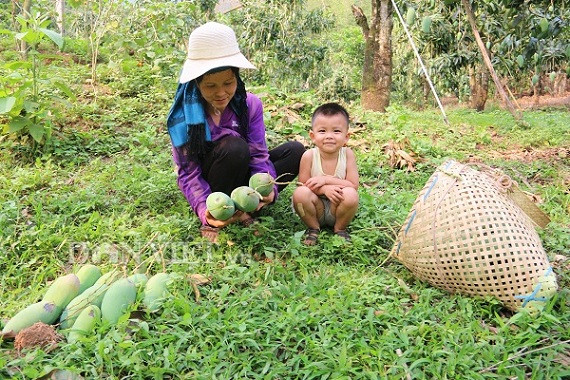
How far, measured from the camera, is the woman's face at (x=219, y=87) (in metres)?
2.20

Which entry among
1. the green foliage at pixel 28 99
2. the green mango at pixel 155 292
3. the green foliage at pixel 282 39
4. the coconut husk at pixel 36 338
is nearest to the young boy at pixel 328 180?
the green mango at pixel 155 292

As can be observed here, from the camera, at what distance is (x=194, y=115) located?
2322mm

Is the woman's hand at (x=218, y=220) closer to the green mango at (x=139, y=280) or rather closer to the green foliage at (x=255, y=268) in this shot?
the green foliage at (x=255, y=268)

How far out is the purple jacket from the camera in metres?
2.43

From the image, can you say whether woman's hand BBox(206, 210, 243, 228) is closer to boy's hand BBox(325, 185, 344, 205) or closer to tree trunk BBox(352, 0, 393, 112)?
boy's hand BBox(325, 185, 344, 205)

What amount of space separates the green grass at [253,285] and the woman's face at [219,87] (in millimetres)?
611

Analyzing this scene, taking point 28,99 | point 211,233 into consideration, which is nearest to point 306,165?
point 211,233

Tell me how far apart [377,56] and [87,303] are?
5.63 metres

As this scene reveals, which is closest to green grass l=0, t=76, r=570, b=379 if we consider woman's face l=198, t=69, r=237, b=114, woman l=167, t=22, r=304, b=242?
woman l=167, t=22, r=304, b=242

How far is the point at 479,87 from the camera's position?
11.5 metres

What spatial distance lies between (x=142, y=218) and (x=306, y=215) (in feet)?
3.02

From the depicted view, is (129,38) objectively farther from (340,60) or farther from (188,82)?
(340,60)

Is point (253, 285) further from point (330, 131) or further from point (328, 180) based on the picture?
point (330, 131)

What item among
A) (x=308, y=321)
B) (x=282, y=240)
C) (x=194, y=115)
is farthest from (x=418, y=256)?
(x=194, y=115)
